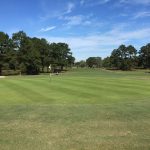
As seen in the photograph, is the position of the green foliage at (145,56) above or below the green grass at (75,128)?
above

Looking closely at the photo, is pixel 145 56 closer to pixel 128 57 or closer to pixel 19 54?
pixel 128 57

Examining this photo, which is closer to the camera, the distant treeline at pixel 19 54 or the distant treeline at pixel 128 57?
the distant treeline at pixel 19 54

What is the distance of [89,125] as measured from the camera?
1240cm

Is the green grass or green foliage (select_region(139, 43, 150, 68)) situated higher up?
green foliage (select_region(139, 43, 150, 68))

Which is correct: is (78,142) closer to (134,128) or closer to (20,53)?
Answer: (134,128)

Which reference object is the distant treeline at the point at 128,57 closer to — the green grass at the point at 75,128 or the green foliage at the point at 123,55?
the green foliage at the point at 123,55

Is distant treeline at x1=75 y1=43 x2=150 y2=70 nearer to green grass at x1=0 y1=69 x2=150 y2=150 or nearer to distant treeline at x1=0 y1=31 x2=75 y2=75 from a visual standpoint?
distant treeline at x1=0 y1=31 x2=75 y2=75

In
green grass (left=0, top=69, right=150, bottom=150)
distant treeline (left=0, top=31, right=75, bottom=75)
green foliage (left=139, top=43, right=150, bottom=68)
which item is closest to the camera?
green grass (left=0, top=69, right=150, bottom=150)

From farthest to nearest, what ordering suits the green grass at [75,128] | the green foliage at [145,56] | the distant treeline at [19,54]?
the green foliage at [145,56], the distant treeline at [19,54], the green grass at [75,128]

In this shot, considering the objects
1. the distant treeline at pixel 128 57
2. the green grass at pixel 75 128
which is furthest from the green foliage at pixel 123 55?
the green grass at pixel 75 128

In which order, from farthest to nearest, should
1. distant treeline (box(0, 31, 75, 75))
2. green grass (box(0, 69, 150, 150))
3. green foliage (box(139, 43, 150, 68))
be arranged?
green foliage (box(139, 43, 150, 68)) → distant treeline (box(0, 31, 75, 75)) → green grass (box(0, 69, 150, 150))

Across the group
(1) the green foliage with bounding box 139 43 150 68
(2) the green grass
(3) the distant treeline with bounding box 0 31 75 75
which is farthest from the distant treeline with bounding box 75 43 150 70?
(2) the green grass

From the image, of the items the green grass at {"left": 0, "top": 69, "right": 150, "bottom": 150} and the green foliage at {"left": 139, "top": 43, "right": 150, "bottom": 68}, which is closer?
the green grass at {"left": 0, "top": 69, "right": 150, "bottom": 150}

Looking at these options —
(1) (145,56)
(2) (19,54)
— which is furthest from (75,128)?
(1) (145,56)
